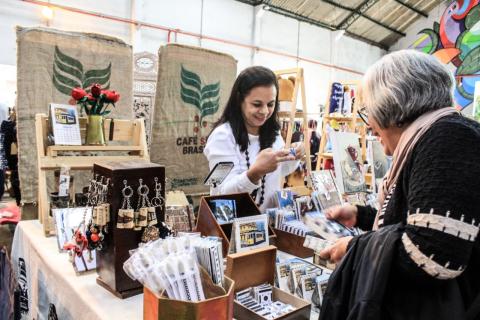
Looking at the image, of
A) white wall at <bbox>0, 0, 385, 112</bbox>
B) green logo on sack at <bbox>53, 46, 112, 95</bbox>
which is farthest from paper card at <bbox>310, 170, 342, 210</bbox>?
white wall at <bbox>0, 0, 385, 112</bbox>

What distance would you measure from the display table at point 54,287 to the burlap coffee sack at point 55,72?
125 centimetres

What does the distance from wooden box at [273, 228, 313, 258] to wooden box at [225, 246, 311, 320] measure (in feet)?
1.12

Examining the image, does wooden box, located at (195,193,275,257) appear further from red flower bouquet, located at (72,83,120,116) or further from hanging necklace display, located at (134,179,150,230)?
red flower bouquet, located at (72,83,120,116)

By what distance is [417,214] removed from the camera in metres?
0.80

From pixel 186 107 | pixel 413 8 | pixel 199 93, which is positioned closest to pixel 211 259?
pixel 186 107

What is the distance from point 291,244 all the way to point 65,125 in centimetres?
140

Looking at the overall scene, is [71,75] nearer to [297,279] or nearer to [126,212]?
[126,212]

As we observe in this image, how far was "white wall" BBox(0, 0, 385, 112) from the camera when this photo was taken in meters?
6.07

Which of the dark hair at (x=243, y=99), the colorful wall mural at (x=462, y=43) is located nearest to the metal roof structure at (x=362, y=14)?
the colorful wall mural at (x=462, y=43)

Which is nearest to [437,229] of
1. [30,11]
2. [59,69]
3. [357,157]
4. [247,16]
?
[357,157]

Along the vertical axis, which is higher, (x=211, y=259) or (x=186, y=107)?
(x=186, y=107)

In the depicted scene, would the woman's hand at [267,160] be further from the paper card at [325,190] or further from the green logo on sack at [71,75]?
the green logo on sack at [71,75]

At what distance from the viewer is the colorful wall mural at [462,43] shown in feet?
32.4

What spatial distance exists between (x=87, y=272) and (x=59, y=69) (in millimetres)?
2487
